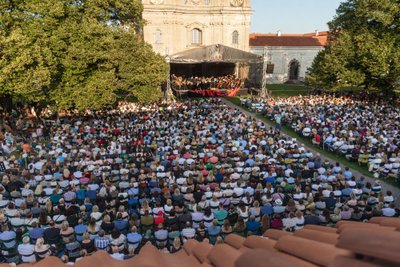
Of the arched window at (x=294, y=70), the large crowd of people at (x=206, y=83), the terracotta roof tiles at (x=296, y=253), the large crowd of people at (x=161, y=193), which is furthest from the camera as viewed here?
the arched window at (x=294, y=70)

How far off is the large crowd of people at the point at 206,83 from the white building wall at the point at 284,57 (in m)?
14.2

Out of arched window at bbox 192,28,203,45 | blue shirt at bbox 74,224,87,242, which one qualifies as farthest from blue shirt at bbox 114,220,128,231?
arched window at bbox 192,28,203,45

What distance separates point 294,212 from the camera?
34.7ft

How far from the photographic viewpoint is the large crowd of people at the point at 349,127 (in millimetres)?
16578

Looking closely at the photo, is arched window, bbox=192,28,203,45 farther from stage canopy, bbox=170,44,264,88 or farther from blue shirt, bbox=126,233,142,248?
blue shirt, bbox=126,233,142,248

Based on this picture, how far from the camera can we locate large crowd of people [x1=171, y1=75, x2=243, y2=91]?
4303 cm

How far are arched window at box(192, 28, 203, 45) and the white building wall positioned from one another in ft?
42.3

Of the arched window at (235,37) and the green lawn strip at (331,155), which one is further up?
the arched window at (235,37)

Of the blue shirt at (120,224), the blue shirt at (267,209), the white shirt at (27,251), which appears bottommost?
the white shirt at (27,251)

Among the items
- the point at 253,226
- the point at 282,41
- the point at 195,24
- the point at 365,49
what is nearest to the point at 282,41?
the point at 282,41

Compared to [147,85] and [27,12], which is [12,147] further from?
[147,85]

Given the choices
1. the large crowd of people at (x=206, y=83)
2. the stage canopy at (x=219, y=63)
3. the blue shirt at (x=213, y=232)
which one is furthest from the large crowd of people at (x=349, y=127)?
the large crowd of people at (x=206, y=83)

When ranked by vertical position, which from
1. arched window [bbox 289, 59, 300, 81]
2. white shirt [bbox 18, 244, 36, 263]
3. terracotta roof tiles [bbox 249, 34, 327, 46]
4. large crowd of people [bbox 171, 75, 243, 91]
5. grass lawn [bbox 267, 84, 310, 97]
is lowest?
white shirt [bbox 18, 244, 36, 263]

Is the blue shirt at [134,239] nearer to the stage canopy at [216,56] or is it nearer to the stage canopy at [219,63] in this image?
the stage canopy at [219,63]
